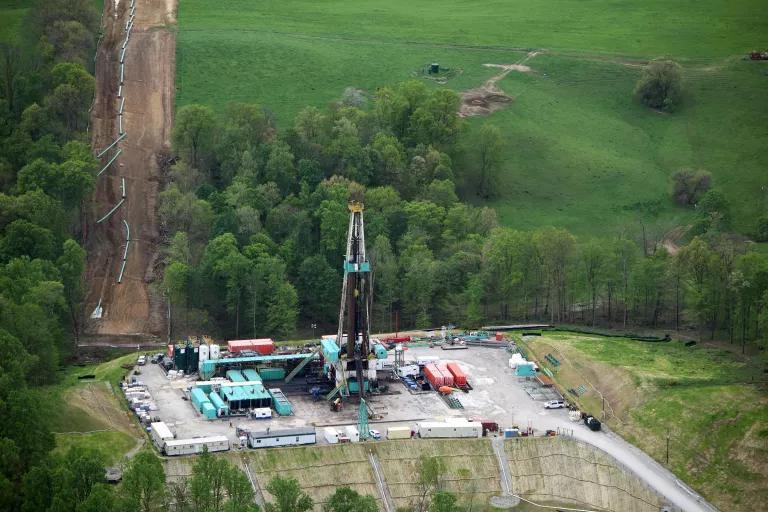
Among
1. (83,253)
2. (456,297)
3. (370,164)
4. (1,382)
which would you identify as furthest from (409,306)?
(1,382)

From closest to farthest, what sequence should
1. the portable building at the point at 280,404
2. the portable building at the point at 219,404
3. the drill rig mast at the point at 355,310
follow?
the portable building at the point at 219,404, the portable building at the point at 280,404, the drill rig mast at the point at 355,310

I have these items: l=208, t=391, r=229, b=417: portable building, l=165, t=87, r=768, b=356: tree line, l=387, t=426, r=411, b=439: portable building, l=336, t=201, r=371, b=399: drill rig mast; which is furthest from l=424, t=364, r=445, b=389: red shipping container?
l=208, t=391, r=229, b=417: portable building

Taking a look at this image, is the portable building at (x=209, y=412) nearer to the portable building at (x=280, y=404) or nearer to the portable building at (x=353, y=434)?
the portable building at (x=280, y=404)

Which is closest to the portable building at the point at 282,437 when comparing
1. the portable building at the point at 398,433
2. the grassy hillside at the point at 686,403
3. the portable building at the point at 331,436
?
the portable building at the point at 331,436

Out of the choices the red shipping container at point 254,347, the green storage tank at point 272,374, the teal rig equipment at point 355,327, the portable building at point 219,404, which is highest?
the teal rig equipment at point 355,327

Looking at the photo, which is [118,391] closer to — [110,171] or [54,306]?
[54,306]

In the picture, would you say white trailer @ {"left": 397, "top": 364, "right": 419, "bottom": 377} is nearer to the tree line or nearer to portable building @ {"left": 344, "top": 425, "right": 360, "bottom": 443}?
portable building @ {"left": 344, "top": 425, "right": 360, "bottom": 443}
